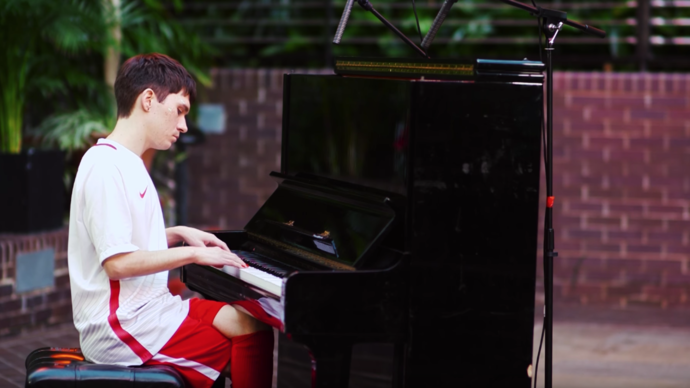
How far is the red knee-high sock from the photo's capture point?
3328 millimetres

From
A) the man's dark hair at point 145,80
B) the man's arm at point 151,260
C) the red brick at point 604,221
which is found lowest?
the man's arm at point 151,260

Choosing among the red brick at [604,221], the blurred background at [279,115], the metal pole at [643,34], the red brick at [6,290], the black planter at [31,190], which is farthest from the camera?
the metal pole at [643,34]

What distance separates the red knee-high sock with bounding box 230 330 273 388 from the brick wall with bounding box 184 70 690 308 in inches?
151

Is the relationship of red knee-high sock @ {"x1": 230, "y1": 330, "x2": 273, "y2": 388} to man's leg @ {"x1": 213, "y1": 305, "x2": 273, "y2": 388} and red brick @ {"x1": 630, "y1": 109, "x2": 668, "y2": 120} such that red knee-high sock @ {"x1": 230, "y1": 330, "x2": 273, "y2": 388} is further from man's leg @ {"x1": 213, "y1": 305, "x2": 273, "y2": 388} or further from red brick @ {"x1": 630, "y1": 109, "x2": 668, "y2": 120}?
red brick @ {"x1": 630, "y1": 109, "x2": 668, "y2": 120}

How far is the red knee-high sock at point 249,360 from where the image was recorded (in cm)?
333

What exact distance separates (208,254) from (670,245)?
4.49 meters

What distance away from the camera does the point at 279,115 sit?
7352mm

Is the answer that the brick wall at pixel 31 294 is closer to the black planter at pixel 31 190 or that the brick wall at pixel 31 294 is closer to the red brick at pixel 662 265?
the black planter at pixel 31 190

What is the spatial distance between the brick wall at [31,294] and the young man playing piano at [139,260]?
2499mm

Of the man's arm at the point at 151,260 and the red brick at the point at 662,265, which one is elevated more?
the man's arm at the point at 151,260

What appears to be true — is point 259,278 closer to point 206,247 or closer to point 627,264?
point 206,247

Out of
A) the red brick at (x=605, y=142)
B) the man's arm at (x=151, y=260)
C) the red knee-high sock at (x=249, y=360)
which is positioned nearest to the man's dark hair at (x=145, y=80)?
the man's arm at (x=151, y=260)

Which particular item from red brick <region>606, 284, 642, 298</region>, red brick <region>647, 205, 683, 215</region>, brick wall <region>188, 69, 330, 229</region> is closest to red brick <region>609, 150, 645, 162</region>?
red brick <region>647, 205, 683, 215</region>

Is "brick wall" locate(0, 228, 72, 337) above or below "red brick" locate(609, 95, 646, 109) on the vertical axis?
below
